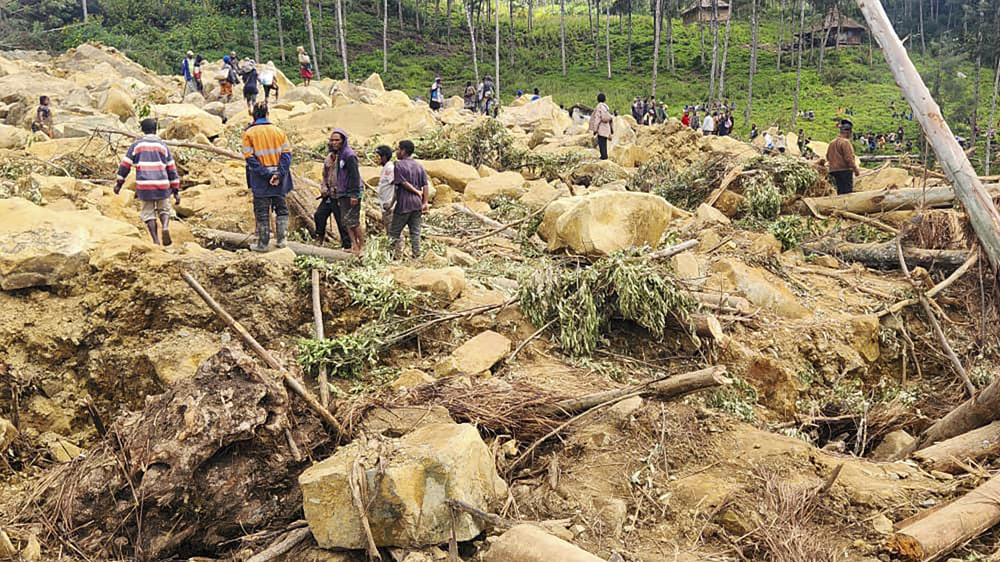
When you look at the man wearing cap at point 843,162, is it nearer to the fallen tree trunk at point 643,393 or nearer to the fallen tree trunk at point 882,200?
the fallen tree trunk at point 882,200

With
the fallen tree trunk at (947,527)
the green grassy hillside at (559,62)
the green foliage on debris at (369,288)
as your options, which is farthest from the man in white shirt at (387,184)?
the green grassy hillside at (559,62)

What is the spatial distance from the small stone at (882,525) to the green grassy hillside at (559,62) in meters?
30.2

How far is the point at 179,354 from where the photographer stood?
547 cm

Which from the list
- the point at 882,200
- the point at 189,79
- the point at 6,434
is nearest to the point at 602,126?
the point at 882,200

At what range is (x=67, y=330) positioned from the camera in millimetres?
5445

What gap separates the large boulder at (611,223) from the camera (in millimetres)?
7457

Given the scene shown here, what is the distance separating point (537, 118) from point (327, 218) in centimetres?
1425

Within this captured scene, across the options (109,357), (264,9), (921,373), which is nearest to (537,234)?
(921,373)

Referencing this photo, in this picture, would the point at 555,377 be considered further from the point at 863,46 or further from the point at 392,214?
the point at 863,46

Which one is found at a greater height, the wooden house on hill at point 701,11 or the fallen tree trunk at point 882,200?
the wooden house on hill at point 701,11

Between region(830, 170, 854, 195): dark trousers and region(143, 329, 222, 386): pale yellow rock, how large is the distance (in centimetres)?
903

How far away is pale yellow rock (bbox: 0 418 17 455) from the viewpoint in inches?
187

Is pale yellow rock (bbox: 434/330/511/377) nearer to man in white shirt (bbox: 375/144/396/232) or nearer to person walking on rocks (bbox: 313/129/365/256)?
person walking on rocks (bbox: 313/129/365/256)

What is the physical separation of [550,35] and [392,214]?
45.7 m
